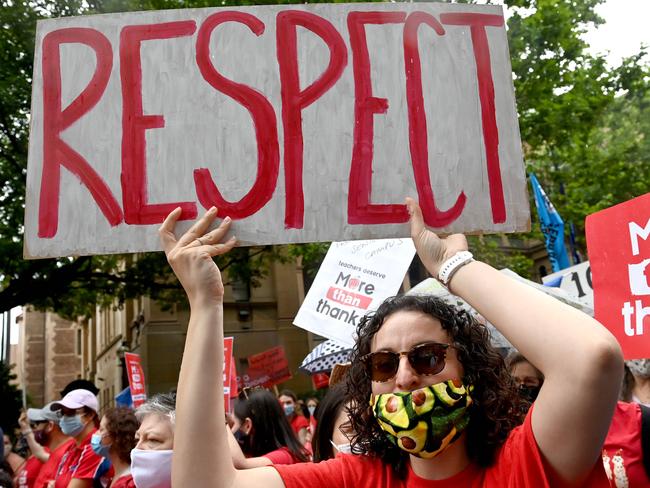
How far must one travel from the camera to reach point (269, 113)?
2.18m

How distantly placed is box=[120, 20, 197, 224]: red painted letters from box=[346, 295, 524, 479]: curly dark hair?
0.66m

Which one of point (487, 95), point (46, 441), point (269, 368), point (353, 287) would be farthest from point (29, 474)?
point (269, 368)

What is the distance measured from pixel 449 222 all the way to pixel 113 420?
327 centimetres

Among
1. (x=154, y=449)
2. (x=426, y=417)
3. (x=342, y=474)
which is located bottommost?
(x=154, y=449)

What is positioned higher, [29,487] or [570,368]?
[570,368]

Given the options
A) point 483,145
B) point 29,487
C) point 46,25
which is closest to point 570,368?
point 483,145

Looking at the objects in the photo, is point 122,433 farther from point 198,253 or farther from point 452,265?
point 452,265

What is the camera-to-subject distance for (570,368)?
1.42 m

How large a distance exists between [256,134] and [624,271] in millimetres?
1980

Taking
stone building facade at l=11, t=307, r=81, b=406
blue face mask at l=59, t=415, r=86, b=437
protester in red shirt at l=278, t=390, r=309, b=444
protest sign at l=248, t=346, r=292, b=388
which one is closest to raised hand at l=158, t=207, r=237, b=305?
blue face mask at l=59, t=415, r=86, b=437

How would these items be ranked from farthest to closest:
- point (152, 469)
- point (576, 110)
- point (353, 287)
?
point (576, 110), point (353, 287), point (152, 469)

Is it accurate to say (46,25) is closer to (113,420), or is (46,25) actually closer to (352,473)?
(352,473)

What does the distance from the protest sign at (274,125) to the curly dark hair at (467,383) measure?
251 millimetres

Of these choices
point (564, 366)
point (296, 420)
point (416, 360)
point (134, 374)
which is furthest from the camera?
point (296, 420)
